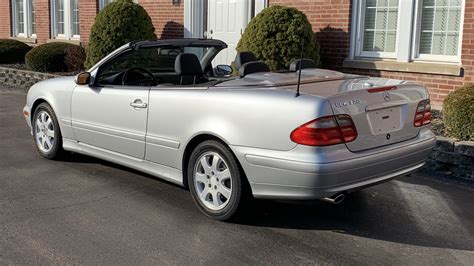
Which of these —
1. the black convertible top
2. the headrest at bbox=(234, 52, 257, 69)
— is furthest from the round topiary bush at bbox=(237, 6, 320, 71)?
the headrest at bbox=(234, 52, 257, 69)

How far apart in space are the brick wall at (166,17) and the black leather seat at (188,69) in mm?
7391

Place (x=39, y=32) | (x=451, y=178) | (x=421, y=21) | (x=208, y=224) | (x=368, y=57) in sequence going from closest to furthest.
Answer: (x=208, y=224), (x=451, y=178), (x=421, y=21), (x=368, y=57), (x=39, y=32)

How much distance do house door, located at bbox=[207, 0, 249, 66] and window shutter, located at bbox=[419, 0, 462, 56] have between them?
3.83 m

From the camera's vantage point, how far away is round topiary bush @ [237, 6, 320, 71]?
9094 millimetres

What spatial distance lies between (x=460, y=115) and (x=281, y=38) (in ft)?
11.1

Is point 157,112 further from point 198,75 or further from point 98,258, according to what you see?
point 98,258

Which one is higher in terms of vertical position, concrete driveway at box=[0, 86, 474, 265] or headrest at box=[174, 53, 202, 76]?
headrest at box=[174, 53, 202, 76]

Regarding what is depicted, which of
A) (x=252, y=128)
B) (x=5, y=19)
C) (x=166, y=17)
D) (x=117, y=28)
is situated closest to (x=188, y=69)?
(x=252, y=128)

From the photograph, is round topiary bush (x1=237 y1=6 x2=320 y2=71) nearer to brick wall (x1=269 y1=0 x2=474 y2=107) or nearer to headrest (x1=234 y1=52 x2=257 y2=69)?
brick wall (x1=269 y1=0 x2=474 y2=107)

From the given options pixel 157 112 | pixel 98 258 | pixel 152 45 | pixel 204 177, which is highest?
pixel 152 45

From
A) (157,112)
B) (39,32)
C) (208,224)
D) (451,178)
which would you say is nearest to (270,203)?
(208,224)

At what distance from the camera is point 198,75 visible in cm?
557

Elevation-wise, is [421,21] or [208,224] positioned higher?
[421,21]

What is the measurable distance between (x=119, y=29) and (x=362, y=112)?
908cm
